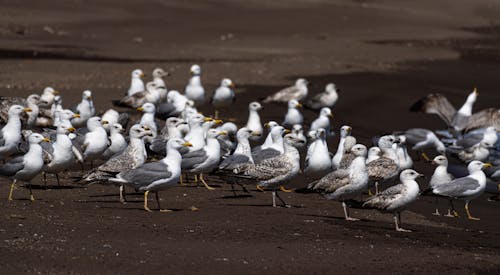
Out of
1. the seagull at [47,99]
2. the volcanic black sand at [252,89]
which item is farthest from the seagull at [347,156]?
the seagull at [47,99]

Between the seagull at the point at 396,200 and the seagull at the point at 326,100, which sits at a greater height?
the seagull at the point at 326,100

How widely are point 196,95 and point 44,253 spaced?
14.1 metres

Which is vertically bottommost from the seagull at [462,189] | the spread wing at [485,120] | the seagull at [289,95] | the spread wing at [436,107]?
the seagull at [462,189]

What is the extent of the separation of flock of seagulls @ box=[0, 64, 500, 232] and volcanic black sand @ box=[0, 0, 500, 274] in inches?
14.6

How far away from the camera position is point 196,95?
24.5 meters

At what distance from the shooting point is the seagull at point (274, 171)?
14680 mm

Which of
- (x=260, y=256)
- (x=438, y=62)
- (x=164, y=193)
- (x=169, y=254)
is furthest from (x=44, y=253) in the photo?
(x=438, y=62)

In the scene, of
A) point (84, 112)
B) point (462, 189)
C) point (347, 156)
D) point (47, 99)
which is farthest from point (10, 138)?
point (462, 189)

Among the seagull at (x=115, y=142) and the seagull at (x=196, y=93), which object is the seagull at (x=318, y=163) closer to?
the seagull at (x=115, y=142)

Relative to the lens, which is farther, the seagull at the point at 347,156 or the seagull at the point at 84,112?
the seagull at the point at 84,112

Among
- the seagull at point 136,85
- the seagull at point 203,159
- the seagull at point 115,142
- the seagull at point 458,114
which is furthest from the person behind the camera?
the seagull at point 136,85

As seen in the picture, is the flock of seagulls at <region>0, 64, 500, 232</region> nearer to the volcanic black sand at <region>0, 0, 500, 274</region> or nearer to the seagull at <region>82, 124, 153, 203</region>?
the seagull at <region>82, 124, 153, 203</region>

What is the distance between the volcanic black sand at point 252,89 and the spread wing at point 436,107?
22.6 inches

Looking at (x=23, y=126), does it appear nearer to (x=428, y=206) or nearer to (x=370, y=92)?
(x=428, y=206)
